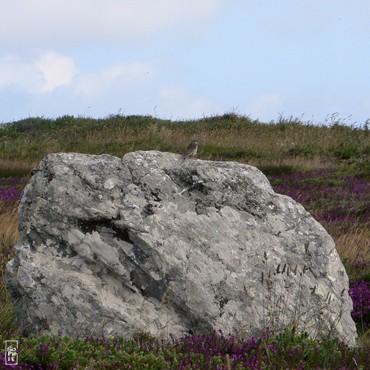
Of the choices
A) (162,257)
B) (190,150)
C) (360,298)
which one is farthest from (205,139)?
(162,257)

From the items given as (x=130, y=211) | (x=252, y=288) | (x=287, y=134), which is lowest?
(x=252, y=288)

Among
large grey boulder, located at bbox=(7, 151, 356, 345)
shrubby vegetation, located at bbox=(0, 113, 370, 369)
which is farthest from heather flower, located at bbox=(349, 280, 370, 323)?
large grey boulder, located at bbox=(7, 151, 356, 345)

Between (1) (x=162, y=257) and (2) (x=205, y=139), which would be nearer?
(1) (x=162, y=257)

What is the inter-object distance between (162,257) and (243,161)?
19.5 metres

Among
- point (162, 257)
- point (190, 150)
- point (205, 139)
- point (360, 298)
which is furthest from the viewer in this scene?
point (205, 139)

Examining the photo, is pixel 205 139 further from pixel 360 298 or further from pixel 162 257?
pixel 162 257

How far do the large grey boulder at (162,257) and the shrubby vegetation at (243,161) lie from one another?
0.33 m

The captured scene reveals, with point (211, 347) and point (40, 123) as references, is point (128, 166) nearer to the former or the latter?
point (211, 347)

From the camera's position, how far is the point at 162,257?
6.54m

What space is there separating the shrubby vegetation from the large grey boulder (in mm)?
333

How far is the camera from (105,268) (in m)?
6.61

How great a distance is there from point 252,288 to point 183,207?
98 centimetres

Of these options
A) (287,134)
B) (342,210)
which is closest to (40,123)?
(287,134)

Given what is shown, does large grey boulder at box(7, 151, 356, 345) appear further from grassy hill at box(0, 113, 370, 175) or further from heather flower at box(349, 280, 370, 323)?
grassy hill at box(0, 113, 370, 175)
